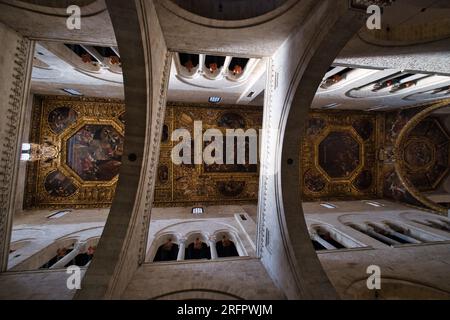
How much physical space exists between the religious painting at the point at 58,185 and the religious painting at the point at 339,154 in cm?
1431

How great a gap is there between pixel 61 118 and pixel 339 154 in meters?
16.1

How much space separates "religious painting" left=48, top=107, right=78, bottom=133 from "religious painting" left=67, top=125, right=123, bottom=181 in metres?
0.69

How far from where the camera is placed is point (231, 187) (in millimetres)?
11758

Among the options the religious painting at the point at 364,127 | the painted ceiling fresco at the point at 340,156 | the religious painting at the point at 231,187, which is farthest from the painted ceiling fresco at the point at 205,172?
the religious painting at the point at 364,127

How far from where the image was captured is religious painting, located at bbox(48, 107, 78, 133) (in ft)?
34.5

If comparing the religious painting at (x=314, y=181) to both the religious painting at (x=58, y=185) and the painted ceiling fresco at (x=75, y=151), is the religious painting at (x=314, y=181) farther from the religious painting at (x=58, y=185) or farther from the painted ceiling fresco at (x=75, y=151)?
the religious painting at (x=58, y=185)

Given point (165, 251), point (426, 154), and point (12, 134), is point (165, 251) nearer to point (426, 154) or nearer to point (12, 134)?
point (12, 134)

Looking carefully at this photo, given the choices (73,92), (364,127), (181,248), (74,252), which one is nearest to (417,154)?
(364,127)

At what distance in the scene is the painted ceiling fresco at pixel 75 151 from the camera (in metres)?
10.3

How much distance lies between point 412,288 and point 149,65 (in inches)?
327

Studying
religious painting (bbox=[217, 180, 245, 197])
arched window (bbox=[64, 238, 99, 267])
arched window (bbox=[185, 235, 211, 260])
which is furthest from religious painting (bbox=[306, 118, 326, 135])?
arched window (bbox=[64, 238, 99, 267])

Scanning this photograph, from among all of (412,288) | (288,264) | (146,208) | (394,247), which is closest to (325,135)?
(394,247)

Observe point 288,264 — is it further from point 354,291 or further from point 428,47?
point 428,47
